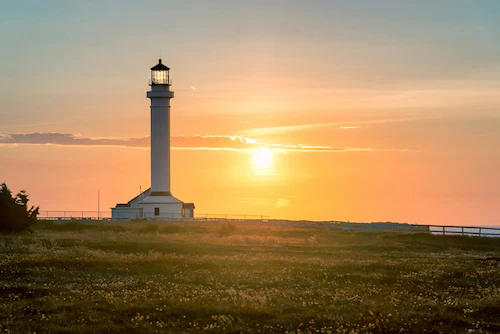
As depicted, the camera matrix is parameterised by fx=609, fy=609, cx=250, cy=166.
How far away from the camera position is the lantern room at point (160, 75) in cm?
9006

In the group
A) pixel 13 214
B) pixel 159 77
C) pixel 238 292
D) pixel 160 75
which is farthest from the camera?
pixel 160 75

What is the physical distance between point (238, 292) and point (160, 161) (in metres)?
66.0

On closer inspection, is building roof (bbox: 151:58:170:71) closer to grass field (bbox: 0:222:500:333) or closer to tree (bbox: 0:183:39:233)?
tree (bbox: 0:183:39:233)

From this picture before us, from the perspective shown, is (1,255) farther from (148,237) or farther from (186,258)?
(148,237)

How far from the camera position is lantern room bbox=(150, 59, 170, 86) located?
90062 millimetres

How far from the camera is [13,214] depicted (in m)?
57.0

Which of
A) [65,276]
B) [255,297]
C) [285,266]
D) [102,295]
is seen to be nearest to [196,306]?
[255,297]

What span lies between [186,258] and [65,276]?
974 centimetres

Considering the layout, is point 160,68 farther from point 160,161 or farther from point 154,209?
point 154,209

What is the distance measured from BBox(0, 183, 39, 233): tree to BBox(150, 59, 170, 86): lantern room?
35.0 metres

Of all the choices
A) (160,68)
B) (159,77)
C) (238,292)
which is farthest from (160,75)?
(238,292)

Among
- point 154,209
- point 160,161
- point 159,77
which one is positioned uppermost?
point 159,77

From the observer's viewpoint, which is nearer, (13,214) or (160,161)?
(13,214)

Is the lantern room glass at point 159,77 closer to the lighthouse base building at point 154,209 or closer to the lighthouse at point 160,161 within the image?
the lighthouse at point 160,161
